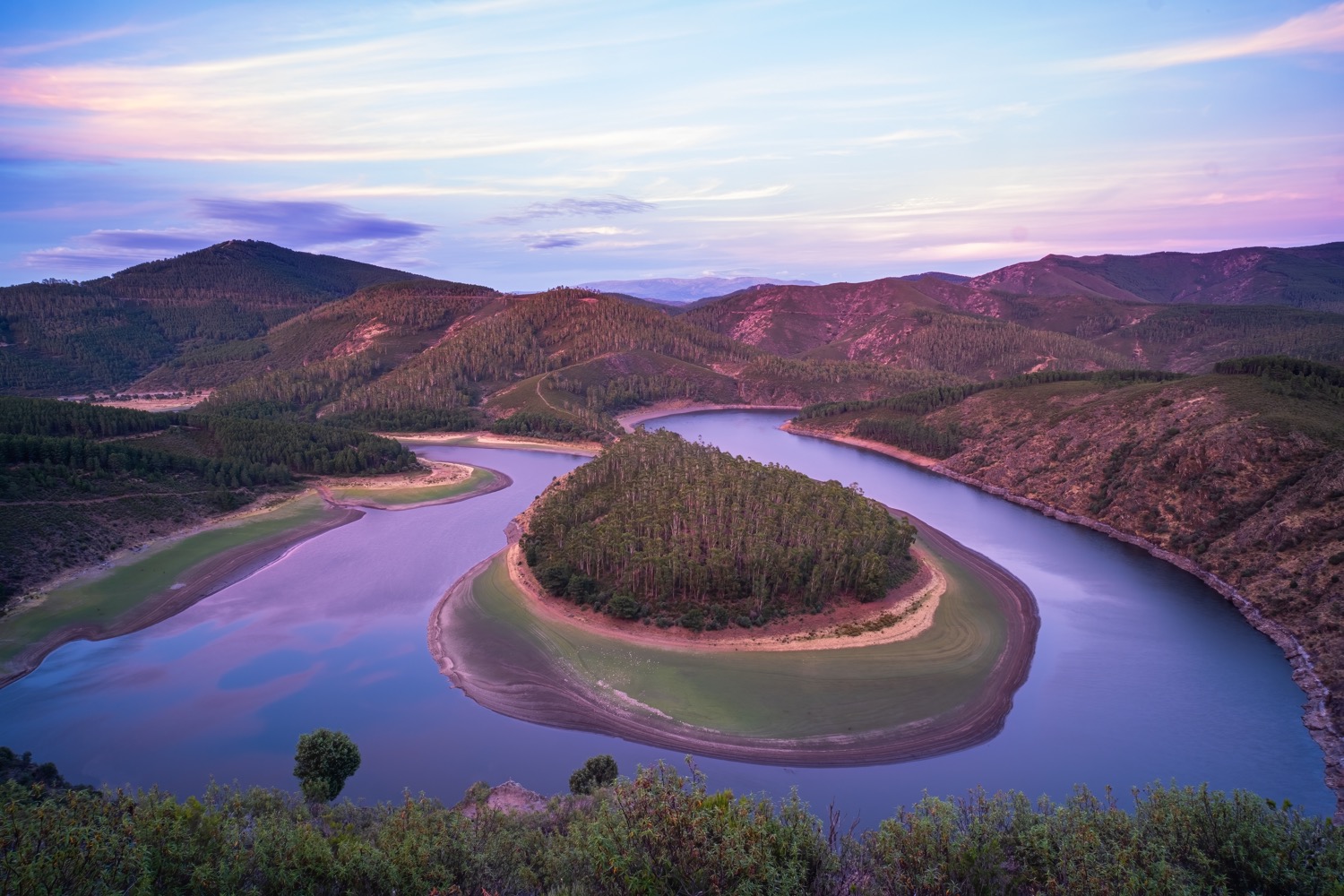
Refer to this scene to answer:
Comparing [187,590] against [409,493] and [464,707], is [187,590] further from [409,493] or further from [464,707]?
[409,493]

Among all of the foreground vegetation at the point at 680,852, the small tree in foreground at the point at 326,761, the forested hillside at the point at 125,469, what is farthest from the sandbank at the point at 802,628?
the forested hillside at the point at 125,469

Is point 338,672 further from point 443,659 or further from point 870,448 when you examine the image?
point 870,448

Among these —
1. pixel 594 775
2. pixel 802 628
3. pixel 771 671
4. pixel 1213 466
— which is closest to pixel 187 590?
pixel 594 775

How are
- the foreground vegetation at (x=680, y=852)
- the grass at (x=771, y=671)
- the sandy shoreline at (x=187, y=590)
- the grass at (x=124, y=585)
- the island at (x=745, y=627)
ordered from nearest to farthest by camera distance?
the foreground vegetation at (x=680, y=852), the island at (x=745, y=627), the grass at (x=771, y=671), the sandy shoreline at (x=187, y=590), the grass at (x=124, y=585)

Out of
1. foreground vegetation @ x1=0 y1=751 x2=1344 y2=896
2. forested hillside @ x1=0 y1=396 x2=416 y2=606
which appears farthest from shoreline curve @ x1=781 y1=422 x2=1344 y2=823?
forested hillside @ x1=0 y1=396 x2=416 y2=606

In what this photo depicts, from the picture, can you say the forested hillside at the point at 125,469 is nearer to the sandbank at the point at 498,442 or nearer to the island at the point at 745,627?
the sandbank at the point at 498,442

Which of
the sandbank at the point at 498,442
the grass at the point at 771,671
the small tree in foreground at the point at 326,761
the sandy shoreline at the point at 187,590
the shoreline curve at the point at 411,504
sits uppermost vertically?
the sandbank at the point at 498,442
